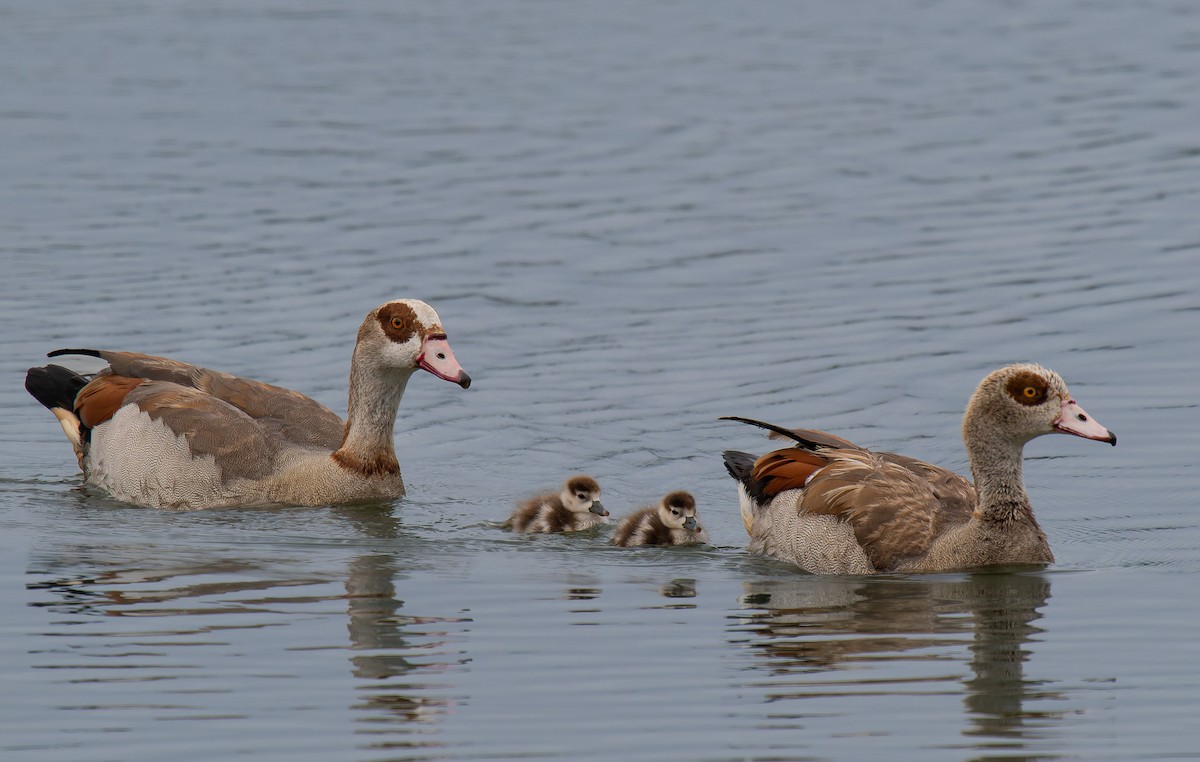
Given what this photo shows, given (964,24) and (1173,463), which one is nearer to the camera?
(1173,463)

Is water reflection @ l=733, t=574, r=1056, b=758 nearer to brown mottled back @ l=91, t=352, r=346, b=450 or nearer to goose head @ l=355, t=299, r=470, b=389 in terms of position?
goose head @ l=355, t=299, r=470, b=389

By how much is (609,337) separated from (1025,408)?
7.30 m

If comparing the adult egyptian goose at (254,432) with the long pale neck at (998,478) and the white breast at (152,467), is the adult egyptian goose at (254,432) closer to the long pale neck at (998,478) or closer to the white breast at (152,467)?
the white breast at (152,467)

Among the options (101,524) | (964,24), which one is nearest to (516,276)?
(101,524)

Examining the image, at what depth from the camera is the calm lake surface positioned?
9.51 meters

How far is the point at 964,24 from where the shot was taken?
120 ft

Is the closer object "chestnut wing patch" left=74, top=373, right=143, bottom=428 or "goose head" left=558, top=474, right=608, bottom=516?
"goose head" left=558, top=474, right=608, bottom=516

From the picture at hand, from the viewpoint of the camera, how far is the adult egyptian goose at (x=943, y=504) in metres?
12.2

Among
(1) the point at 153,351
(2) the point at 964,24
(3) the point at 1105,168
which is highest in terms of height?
(2) the point at 964,24

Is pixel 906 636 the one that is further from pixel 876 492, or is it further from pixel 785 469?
pixel 785 469

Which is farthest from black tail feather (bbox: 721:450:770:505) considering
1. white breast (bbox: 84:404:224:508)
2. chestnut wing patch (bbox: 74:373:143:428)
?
chestnut wing patch (bbox: 74:373:143:428)

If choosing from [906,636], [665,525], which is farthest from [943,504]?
[906,636]

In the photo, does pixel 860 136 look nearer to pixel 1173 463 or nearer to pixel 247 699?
pixel 1173 463

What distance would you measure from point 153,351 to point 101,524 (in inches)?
203
